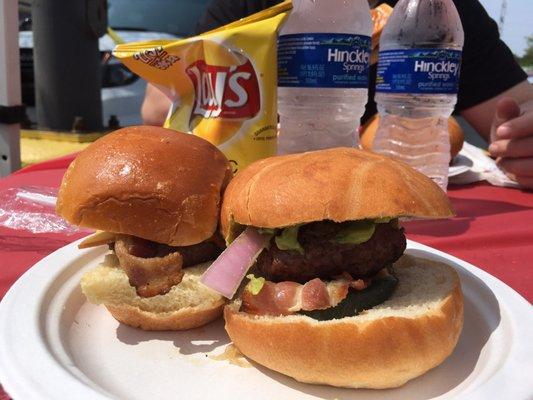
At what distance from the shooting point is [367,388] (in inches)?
38.7

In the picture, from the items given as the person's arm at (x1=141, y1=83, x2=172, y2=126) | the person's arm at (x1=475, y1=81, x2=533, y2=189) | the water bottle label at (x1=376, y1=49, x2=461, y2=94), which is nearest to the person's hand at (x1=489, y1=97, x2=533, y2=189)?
the person's arm at (x1=475, y1=81, x2=533, y2=189)

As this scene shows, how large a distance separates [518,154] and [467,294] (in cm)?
126

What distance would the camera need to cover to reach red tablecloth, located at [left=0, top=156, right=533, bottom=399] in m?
1.41

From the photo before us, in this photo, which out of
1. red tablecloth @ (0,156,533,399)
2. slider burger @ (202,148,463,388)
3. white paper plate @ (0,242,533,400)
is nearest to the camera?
white paper plate @ (0,242,533,400)

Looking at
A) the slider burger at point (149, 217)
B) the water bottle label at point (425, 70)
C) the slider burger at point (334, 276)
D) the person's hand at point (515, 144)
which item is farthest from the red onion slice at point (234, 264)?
the person's hand at point (515, 144)

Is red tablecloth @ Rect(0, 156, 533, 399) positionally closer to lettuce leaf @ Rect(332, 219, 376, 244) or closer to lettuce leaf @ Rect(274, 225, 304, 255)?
lettuce leaf @ Rect(332, 219, 376, 244)

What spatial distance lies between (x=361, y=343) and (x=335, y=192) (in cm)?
32

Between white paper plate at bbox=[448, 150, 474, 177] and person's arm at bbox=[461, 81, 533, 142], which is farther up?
person's arm at bbox=[461, 81, 533, 142]

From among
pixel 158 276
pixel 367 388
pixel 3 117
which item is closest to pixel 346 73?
pixel 158 276

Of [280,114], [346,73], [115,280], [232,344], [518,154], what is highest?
[346,73]

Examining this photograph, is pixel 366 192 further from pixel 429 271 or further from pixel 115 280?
pixel 115 280

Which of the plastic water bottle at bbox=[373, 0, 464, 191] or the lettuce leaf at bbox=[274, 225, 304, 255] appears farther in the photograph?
the plastic water bottle at bbox=[373, 0, 464, 191]

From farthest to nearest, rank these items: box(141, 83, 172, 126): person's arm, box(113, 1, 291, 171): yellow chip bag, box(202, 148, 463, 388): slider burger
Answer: box(141, 83, 172, 126): person's arm → box(113, 1, 291, 171): yellow chip bag → box(202, 148, 463, 388): slider burger

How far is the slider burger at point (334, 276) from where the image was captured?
976 millimetres
